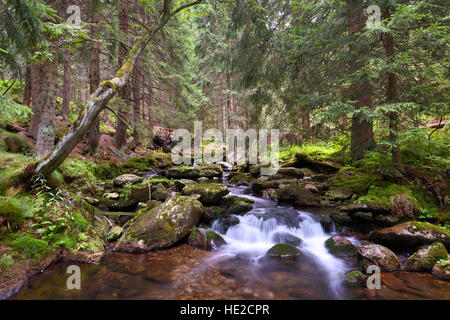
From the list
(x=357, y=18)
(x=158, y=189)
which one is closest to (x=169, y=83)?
(x=158, y=189)

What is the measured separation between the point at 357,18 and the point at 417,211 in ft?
18.3

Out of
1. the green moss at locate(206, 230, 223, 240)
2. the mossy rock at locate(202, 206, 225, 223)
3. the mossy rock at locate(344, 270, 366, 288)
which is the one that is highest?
the mossy rock at locate(202, 206, 225, 223)

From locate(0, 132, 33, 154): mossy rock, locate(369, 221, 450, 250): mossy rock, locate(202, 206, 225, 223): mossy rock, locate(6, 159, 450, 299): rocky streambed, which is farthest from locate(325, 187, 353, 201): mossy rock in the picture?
locate(0, 132, 33, 154): mossy rock

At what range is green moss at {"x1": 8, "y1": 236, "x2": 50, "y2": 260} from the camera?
375 centimetres

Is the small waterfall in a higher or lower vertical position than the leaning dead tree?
lower

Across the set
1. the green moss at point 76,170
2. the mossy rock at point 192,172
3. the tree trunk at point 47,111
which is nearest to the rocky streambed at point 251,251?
the green moss at point 76,170

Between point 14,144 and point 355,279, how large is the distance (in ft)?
34.3

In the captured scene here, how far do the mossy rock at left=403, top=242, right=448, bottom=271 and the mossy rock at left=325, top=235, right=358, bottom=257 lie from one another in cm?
99

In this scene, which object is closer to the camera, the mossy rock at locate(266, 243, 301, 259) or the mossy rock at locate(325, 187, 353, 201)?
the mossy rock at locate(266, 243, 301, 259)

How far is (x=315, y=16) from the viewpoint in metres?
7.27

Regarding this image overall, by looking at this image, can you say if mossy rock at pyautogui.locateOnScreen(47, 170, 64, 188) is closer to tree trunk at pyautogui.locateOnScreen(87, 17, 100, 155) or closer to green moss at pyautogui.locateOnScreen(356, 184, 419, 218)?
tree trunk at pyautogui.locateOnScreen(87, 17, 100, 155)

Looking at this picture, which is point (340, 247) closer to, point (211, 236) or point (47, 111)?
point (211, 236)

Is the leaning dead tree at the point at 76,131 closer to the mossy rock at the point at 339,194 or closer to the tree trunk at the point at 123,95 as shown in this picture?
the tree trunk at the point at 123,95

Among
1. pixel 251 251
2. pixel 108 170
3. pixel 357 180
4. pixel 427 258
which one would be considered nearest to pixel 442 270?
pixel 427 258
